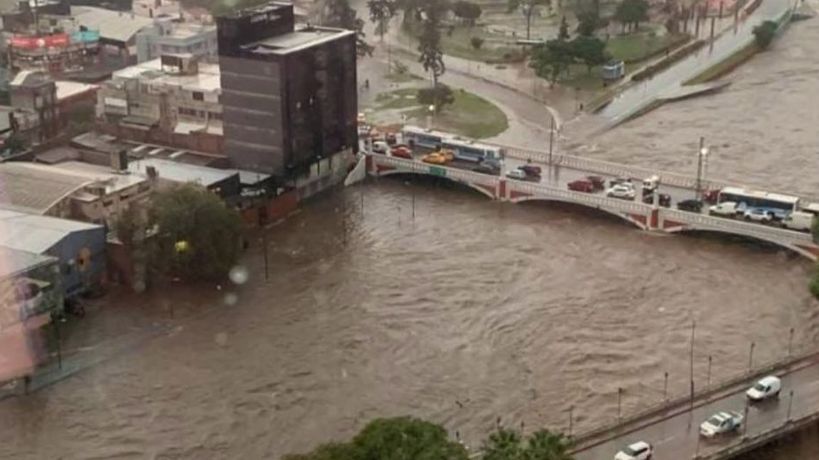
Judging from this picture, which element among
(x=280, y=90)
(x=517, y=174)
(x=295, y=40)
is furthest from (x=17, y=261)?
(x=517, y=174)

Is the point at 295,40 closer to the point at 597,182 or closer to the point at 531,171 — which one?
the point at 531,171

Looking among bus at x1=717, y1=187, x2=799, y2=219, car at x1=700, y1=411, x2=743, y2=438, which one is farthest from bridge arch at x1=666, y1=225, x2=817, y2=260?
car at x1=700, y1=411, x2=743, y2=438

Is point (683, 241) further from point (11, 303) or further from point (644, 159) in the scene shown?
point (11, 303)

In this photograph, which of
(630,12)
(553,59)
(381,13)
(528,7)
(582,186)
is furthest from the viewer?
(528,7)

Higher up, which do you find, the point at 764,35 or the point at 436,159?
the point at 764,35

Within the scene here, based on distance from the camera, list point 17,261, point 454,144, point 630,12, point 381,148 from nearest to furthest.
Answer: point 17,261 → point 454,144 → point 381,148 → point 630,12

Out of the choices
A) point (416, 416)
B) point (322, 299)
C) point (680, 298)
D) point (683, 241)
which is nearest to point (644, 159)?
point (683, 241)
